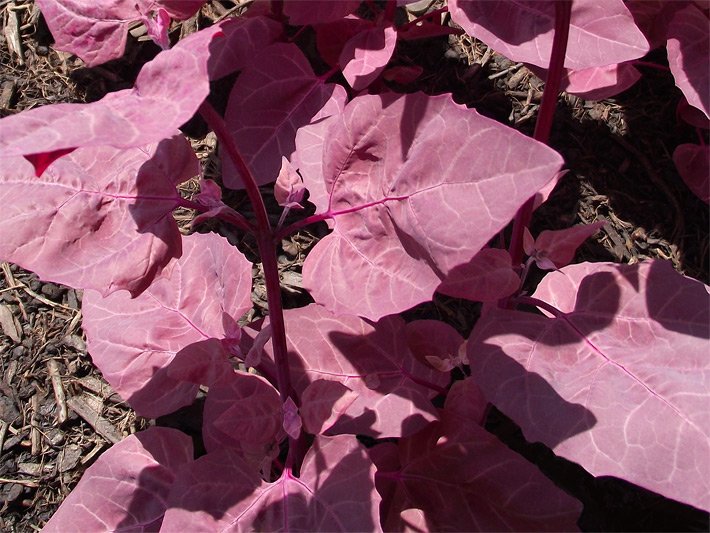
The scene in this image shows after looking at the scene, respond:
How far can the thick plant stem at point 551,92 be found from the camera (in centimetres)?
85

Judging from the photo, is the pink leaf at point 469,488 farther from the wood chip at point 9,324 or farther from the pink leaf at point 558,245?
the wood chip at point 9,324

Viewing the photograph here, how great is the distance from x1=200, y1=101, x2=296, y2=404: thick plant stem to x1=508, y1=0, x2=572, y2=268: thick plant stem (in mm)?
401

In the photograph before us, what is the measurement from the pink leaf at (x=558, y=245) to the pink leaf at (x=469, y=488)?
31cm

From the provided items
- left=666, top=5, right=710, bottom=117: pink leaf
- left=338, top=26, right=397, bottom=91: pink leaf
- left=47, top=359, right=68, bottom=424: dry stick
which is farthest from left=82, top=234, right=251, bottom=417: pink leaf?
left=666, top=5, right=710, bottom=117: pink leaf

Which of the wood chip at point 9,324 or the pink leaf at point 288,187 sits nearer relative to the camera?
the pink leaf at point 288,187

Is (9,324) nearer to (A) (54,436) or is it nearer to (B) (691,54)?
(A) (54,436)

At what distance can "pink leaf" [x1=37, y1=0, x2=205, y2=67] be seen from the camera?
3.27 feet

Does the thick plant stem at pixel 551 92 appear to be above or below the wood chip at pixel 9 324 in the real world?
above

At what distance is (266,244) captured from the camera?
0.93 m

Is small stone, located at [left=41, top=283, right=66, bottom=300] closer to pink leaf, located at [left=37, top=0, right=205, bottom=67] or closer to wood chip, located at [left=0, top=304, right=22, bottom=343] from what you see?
wood chip, located at [left=0, top=304, right=22, bottom=343]

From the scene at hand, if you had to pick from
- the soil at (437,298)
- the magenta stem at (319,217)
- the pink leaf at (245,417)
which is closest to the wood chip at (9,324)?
the soil at (437,298)

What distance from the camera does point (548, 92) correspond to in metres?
0.97

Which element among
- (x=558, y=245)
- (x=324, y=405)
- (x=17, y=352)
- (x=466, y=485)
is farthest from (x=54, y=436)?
(x=558, y=245)

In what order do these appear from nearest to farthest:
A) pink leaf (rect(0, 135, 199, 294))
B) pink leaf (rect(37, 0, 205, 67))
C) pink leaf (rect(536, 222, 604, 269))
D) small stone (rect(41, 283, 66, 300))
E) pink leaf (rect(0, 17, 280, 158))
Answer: pink leaf (rect(0, 17, 280, 158)) < pink leaf (rect(0, 135, 199, 294)) < pink leaf (rect(37, 0, 205, 67)) < pink leaf (rect(536, 222, 604, 269)) < small stone (rect(41, 283, 66, 300))
